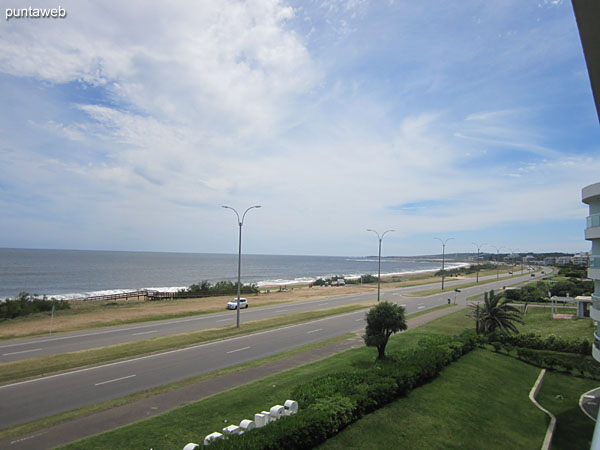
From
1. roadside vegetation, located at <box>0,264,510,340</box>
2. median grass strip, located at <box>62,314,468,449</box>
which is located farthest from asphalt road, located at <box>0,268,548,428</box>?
roadside vegetation, located at <box>0,264,510,340</box>

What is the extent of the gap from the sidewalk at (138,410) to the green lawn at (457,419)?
645cm

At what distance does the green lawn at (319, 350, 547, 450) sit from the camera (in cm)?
1177

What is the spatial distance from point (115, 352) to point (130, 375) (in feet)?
15.2

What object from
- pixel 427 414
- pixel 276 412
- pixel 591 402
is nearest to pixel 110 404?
pixel 276 412

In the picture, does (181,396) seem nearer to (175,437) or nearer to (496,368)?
(175,437)

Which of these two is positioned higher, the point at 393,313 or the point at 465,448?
the point at 393,313

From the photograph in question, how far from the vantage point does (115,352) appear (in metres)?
21.5

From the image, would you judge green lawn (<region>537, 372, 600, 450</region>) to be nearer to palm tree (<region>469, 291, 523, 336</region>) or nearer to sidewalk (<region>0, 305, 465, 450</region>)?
palm tree (<region>469, 291, 523, 336</region>)

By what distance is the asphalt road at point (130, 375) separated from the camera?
45.7ft

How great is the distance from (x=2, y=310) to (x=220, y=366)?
27741 mm

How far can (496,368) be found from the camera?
22.3m

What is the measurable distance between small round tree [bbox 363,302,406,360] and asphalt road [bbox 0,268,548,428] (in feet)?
20.5

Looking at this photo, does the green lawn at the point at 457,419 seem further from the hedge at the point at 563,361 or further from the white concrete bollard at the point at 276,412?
the hedge at the point at 563,361

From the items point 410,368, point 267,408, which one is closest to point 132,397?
point 267,408
